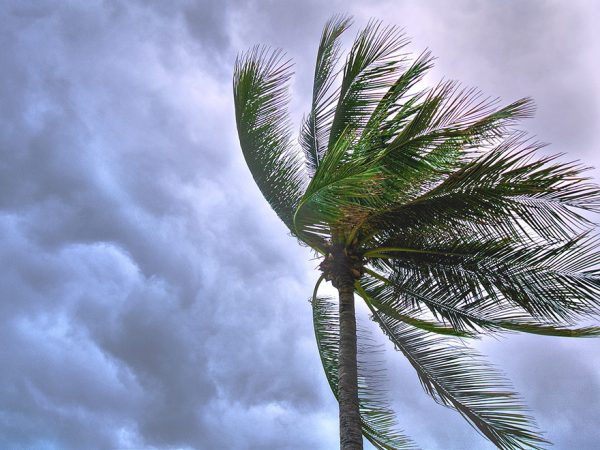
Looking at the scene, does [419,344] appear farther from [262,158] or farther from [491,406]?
[262,158]

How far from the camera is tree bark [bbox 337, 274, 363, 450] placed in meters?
8.26

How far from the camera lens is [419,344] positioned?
10.3m

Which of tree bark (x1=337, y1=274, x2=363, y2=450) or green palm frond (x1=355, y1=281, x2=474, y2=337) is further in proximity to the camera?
green palm frond (x1=355, y1=281, x2=474, y2=337)

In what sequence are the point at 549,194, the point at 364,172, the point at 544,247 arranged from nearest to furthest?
the point at 364,172 → the point at 549,194 → the point at 544,247

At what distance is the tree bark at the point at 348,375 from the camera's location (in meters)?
8.26

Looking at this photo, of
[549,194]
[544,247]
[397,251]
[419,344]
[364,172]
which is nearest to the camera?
[364,172]

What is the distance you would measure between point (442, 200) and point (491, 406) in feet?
10.3

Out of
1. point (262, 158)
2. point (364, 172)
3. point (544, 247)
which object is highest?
point (262, 158)

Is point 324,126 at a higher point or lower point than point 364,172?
higher

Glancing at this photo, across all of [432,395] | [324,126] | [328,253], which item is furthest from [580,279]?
[324,126]

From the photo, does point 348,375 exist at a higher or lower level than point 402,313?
lower

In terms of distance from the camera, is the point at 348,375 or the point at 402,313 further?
the point at 402,313

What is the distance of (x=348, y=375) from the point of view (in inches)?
347

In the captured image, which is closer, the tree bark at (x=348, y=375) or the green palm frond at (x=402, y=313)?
the tree bark at (x=348, y=375)
